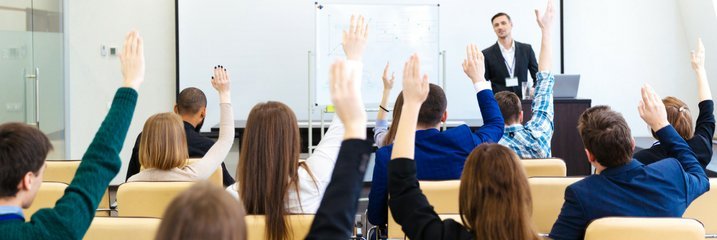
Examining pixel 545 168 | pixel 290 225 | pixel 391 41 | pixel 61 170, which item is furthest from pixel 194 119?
pixel 391 41

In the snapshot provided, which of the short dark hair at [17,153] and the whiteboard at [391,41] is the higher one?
the whiteboard at [391,41]

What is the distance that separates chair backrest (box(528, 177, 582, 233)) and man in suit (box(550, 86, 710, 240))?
1.48ft

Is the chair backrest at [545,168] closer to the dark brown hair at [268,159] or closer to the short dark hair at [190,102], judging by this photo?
the dark brown hair at [268,159]

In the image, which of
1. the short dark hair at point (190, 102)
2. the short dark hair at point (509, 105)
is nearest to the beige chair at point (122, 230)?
the short dark hair at point (509, 105)

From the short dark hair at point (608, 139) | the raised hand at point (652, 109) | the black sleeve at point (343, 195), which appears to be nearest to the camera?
the black sleeve at point (343, 195)

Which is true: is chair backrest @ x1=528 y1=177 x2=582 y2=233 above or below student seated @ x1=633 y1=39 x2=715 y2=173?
below

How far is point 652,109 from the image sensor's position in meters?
2.64

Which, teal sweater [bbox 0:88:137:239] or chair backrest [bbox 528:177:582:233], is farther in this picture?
chair backrest [bbox 528:177:582:233]

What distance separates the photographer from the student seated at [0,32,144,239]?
165cm

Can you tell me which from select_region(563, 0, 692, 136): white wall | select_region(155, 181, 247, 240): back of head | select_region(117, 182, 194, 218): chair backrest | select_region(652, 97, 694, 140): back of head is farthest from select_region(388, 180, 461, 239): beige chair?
select_region(563, 0, 692, 136): white wall

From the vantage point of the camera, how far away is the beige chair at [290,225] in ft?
7.56

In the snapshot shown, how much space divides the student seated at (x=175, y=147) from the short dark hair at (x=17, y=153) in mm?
1537

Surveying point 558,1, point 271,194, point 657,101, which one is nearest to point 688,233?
point 657,101

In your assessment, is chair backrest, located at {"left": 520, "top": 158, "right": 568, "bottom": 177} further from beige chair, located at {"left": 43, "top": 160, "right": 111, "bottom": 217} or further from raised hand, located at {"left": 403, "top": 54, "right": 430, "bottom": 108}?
beige chair, located at {"left": 43, "top": 160, "right": 111, "bottom": 217}
